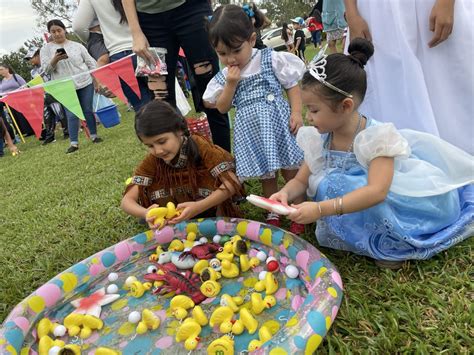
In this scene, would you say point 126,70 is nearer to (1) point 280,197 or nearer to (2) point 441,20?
(1) point 280,197

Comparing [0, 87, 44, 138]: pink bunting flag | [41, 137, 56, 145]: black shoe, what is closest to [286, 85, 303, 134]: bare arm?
[0, 87, 44, 138]: pink bunting flag

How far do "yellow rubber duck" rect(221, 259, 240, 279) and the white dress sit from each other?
1.17m

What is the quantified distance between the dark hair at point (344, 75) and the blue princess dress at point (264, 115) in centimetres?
56

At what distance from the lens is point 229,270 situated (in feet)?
5.75

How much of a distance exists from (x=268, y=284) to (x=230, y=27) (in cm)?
116

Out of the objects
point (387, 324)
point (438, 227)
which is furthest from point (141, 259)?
point (438, 227)

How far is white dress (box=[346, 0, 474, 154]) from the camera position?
200 centimetres

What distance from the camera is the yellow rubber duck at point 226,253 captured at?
5.98 ft

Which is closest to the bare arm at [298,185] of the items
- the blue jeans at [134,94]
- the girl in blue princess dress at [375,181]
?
the girl in blue princess dress at [375,181]

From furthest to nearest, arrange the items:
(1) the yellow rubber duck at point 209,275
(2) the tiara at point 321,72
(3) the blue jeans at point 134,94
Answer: (3) the blue jeans at point 134,94, (1) the yellow rubber duck at point 209,275, (2) the tiara at point 321,72

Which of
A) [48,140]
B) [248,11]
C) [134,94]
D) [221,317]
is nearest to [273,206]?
[221,317]

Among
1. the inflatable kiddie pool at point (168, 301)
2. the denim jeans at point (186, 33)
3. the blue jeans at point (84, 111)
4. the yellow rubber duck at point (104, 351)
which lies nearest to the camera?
the inflatable kiddie pool at point (168, 301)

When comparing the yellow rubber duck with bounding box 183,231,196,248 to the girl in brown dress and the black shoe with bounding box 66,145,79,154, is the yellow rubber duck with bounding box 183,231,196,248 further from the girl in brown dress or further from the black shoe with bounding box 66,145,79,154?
the black shoe with bounding box 66,145,79,154

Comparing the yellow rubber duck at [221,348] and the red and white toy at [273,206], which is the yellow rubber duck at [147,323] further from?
the red and white toy at [273,206]
